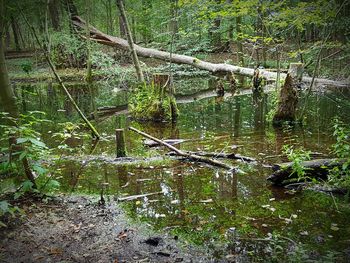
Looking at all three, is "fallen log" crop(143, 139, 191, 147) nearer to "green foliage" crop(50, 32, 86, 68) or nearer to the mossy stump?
the mossy stump

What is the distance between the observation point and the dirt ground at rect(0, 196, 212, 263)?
12.2 ft

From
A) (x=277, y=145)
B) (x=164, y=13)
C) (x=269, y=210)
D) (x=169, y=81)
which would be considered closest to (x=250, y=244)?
(x=269, y=210)

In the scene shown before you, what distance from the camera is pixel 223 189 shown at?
5.59 metres

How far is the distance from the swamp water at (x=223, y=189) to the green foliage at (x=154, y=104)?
504 millimetres

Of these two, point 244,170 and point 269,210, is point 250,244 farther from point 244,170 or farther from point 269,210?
point 244,170

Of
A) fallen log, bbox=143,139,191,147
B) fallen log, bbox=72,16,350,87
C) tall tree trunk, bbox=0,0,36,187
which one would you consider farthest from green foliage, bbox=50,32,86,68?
tall tree trunk, bbox=0,0,36,187

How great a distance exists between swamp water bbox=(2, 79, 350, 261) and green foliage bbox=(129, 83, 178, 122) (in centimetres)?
50

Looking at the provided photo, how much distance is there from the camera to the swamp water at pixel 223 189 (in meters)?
4.12

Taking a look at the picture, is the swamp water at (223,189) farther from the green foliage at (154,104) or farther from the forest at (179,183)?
the green foliage at (154,104)

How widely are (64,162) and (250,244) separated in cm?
477

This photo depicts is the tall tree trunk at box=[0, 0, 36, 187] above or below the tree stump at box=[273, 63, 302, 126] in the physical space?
above

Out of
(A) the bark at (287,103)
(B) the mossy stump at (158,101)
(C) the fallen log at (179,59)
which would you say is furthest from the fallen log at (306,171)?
(C) the fallen log at (179,59)

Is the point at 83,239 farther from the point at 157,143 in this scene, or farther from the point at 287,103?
the point at 287,103

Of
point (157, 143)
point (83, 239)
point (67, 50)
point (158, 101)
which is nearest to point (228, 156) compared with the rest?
point (157, 143)
